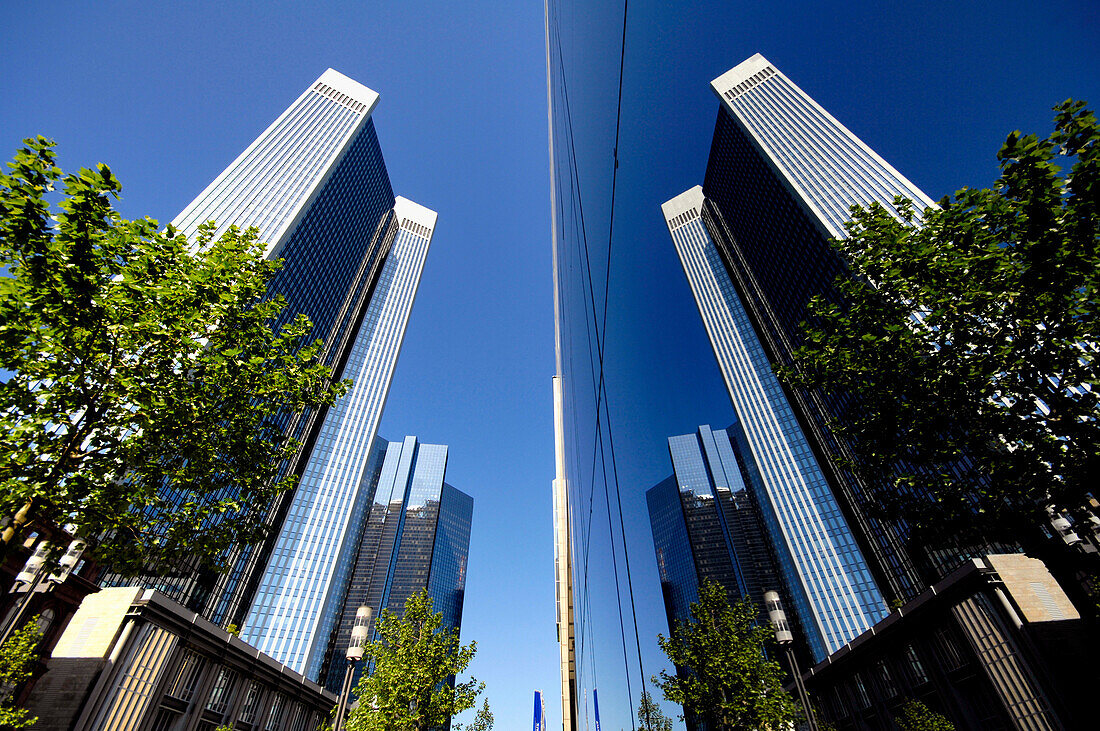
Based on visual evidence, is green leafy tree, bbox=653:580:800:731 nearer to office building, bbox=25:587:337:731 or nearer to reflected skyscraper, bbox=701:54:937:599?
office building, bbox=25:587:337:731

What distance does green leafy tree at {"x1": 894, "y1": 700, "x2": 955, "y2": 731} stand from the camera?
20.8m

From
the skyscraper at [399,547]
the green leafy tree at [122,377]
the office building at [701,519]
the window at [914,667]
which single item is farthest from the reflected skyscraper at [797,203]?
the skyscraper at [399,547]

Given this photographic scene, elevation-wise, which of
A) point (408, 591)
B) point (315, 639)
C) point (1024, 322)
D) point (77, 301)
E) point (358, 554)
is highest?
point (358, 554)

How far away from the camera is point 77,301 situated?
6879 mm

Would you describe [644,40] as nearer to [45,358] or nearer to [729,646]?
[45,358]

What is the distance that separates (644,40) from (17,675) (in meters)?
32.2

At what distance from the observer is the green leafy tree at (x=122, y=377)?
6434 mm

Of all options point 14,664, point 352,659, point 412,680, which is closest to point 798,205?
point 412,680

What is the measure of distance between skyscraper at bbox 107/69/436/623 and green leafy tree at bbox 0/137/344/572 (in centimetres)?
7733

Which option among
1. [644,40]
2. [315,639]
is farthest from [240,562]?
[644,40]

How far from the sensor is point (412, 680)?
24.7 metres

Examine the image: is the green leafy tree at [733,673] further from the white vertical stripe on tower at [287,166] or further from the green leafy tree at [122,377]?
the white vertical stripe on tower at [287,166]

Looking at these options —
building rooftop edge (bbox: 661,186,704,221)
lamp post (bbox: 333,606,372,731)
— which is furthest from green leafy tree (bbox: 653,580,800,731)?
lamp post (bbox: 333,606,372,731)

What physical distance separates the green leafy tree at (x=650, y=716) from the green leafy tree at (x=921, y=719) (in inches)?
918
